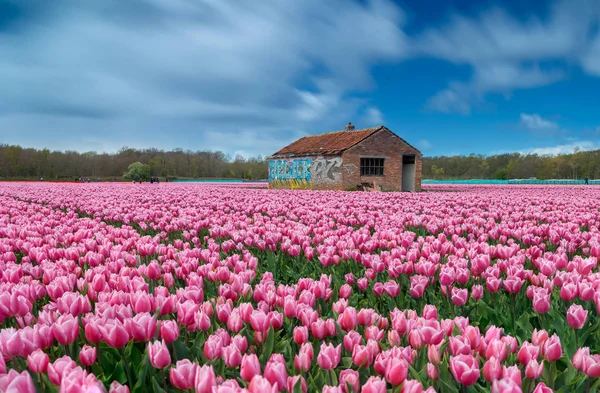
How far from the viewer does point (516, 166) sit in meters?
130

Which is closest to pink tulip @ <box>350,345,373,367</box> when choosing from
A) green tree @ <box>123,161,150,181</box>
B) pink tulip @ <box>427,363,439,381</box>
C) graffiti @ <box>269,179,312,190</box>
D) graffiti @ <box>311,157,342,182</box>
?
pink tulip @ <box>427,363,439,381</box>

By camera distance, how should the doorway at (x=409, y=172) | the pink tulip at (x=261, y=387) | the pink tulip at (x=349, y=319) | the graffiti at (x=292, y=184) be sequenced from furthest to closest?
1. the graffiti at (x=292, y=184)
2. the doorway at (x=409, y=172)
3. the pink tulip at (x=349, y=319)
4. the pink tulip at (x=261, y=387)

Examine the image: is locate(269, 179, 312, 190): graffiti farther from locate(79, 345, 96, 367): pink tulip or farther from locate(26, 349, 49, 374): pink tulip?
locate(26, 349, 49, 374): pink tulip

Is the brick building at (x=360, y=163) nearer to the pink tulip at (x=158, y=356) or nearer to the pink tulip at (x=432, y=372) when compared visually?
the pink tulip at (x=432, y=372)

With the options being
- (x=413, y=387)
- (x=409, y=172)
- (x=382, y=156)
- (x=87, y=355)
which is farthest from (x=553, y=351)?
(x=409, y=172)

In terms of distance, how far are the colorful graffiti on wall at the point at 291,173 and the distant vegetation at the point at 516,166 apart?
91542mm

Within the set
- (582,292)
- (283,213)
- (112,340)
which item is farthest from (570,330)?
(283,213)

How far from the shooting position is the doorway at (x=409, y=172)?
3419 centimetres

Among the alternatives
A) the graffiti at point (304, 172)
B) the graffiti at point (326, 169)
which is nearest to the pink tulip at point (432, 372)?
the graffiti at point (304, 172)

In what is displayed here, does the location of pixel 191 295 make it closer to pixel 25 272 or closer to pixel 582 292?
pixel 25 272

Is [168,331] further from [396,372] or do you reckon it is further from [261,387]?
[396,372]

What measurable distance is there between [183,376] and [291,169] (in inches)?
1396

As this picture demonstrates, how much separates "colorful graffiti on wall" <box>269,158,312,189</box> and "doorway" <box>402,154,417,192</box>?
24.9 feet

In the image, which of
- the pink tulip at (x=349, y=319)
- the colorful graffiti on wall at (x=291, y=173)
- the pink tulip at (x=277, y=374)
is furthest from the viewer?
the colorful graffiti on wall at (x=291, y=173)
